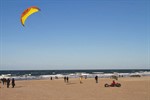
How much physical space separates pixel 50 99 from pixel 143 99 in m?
7.31

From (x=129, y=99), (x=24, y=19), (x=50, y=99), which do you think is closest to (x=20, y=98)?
(x=50, y=99)

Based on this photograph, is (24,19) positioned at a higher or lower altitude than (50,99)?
higher

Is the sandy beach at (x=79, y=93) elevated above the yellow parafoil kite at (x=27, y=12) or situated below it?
below

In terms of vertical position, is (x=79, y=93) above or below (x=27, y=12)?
below

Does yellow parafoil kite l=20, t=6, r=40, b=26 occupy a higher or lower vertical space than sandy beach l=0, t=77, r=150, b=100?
higher

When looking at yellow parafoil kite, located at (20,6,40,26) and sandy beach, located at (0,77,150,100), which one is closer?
yellow parafoil kite, located at (20,6,40,26)

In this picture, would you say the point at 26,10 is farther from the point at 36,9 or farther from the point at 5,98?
the point at 5,98

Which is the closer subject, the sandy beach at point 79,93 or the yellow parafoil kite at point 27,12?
the yellow parafoil kite at point 27,12

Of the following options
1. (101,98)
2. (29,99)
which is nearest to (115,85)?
(101,98)

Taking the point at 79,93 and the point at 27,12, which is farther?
→ the point at 79,93

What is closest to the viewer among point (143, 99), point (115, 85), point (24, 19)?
point (143, 99)

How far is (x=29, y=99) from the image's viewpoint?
21.8m

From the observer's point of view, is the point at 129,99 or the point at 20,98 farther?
the point at 20,98

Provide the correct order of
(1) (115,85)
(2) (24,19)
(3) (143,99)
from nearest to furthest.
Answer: (3) (143,99)
(2) (24,19)
(1) (115,85)
